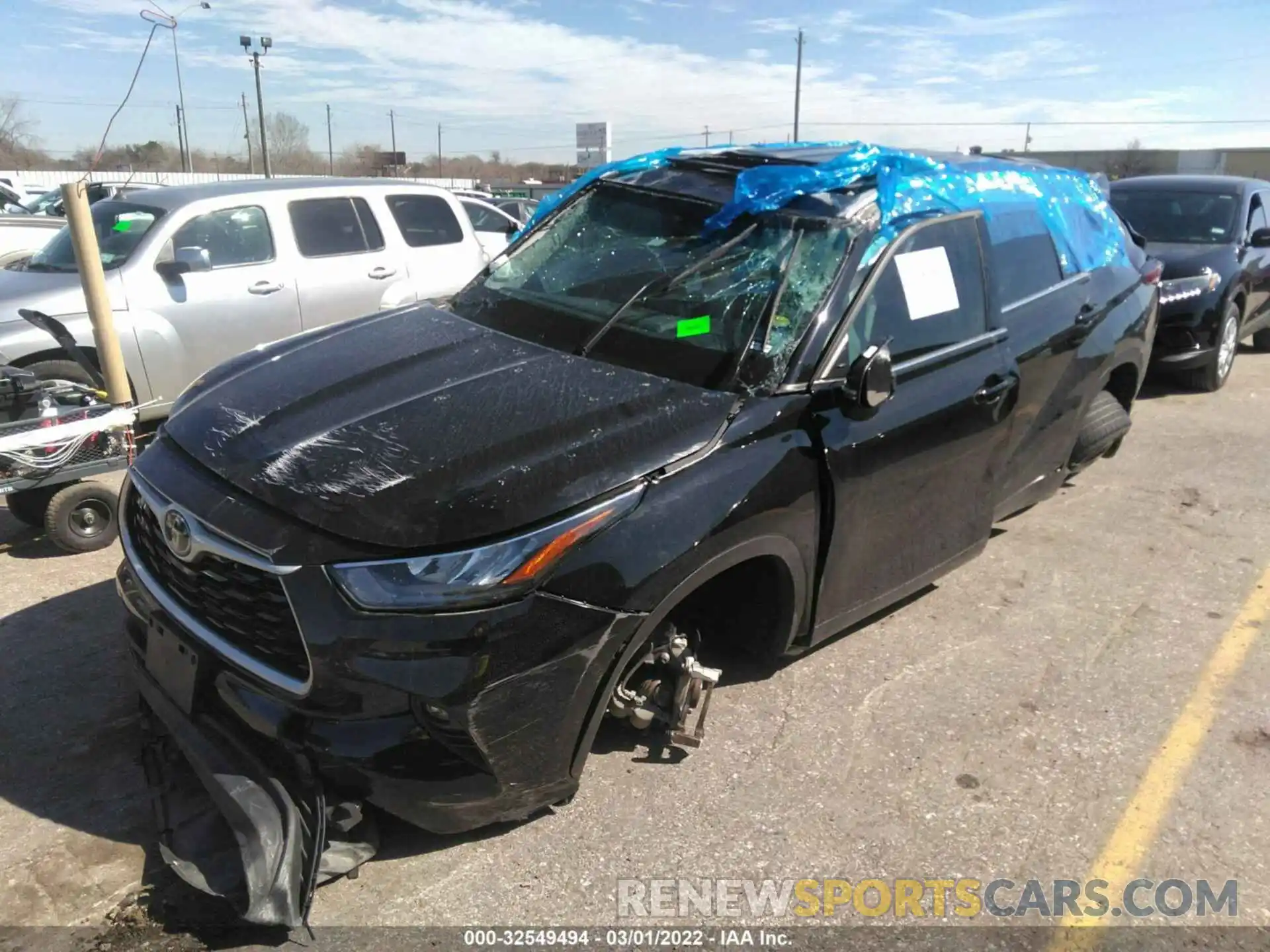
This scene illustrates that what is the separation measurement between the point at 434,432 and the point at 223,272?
14.9 ft

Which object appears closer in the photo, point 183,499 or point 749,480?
point 183,499

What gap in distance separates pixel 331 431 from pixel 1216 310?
787 cm

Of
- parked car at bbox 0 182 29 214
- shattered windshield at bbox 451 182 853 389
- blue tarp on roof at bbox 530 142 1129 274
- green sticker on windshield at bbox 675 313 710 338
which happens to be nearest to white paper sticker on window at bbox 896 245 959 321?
blue tarp on roof at bbox 530 142 1129 274

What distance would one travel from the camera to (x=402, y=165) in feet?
215

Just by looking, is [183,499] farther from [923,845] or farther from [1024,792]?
[1024,792]

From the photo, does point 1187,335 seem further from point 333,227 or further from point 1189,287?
point 333,227

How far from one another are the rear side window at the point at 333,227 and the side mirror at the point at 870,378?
5086 mm

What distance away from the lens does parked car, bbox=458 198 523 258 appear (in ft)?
30.5

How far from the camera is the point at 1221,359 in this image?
327 inches

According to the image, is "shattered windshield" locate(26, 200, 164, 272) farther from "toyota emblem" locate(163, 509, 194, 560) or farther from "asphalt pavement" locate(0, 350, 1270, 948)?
"toyota emblem" locate(163, 509, 194, 560)

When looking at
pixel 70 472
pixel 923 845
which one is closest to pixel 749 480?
pixel 923 845

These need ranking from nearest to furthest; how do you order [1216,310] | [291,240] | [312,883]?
1. [312,883]
2. [291,240]
3. [1216,310]

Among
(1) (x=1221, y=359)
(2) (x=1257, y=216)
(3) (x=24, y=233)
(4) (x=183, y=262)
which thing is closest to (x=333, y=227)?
(4) (x=183, y=262)

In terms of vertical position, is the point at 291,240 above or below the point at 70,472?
above
